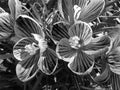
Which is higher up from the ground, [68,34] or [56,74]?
[68,34]

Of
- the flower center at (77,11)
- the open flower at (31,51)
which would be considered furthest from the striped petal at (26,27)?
the flower center at (77,11)

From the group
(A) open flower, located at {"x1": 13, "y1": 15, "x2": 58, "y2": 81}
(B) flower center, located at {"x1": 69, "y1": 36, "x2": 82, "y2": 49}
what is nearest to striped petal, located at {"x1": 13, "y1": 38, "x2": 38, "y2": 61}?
(A) open flower, located at {"x1": 13, "y1": 15, "x2": 58, "y2": 81}

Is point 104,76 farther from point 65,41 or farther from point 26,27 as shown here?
point 26,27

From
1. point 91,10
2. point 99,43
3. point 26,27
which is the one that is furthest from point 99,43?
point 26,27

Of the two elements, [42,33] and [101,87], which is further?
[101,87]

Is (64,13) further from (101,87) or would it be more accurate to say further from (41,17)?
(101,87)

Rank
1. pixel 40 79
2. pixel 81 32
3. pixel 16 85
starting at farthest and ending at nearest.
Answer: pixel 16 85, pixel 40 79, pixel 81 32

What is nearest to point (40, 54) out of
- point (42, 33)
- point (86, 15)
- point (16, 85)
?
point (42, 33)
